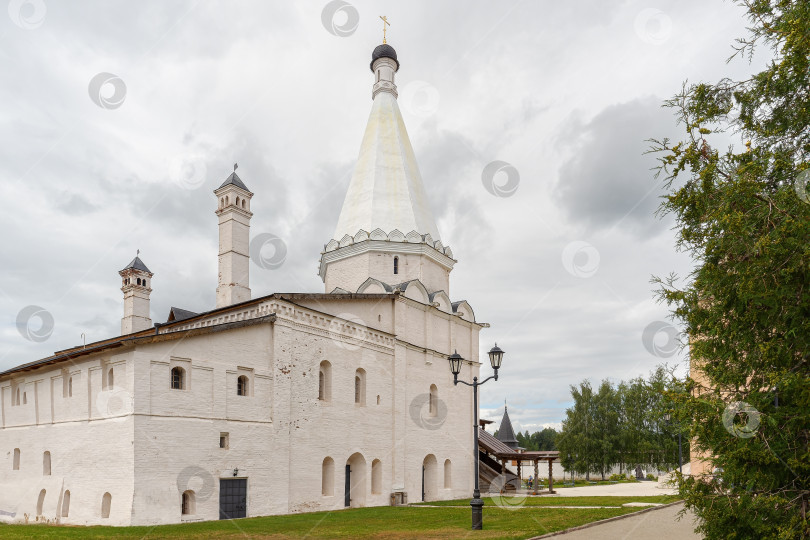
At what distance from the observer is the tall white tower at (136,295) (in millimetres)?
38094

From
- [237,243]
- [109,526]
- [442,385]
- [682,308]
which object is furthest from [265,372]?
Answer: [682,308]

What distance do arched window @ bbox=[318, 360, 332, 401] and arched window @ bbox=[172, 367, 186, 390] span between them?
20.2 ft

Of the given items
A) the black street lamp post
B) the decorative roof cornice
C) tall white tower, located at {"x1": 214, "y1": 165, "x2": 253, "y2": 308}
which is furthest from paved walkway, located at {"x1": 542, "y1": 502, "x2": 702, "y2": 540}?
tall white tower, located at {"x1": 214, "y1": 165, "x2": 253, "y2": 308}

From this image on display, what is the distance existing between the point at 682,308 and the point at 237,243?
23.4 m

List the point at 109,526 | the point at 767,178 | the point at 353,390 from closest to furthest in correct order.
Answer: the point at 767,178 → the point at 109,526 → the point at 353,390

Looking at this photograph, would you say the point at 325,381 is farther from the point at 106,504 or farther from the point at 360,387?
the point at 106,504

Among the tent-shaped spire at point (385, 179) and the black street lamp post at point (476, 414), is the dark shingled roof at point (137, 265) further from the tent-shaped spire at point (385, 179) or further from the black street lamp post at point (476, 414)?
the black street lamp post at point (476, 414)

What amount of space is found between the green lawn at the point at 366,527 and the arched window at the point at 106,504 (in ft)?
3.00

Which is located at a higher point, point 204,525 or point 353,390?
point 353,390

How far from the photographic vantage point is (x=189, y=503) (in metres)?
18.4

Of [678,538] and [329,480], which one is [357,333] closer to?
[329,480]

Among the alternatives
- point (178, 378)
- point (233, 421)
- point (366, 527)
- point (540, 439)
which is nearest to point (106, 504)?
point (178, 378)

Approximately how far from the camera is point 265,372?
2123 cm

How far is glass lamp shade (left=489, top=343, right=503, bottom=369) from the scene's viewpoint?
51.7 ft
